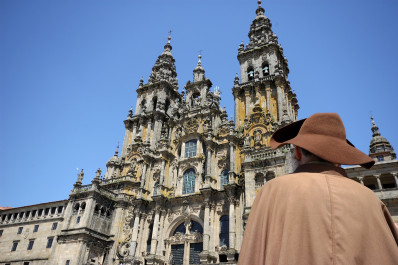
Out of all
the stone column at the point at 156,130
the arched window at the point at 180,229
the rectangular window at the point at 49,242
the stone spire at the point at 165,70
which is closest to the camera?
the arched window at the point at 180,229

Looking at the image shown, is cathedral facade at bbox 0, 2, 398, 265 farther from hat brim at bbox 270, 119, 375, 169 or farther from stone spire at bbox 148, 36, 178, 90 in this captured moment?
hat brim at bbox 270, 119, 375, 169

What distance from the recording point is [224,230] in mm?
26219

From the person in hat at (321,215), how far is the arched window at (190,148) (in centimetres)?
2957

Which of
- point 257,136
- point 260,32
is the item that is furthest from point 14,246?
point 260,32

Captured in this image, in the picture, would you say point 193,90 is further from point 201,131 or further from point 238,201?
point 238,201

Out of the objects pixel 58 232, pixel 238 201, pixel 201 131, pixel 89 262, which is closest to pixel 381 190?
pixel 238 201

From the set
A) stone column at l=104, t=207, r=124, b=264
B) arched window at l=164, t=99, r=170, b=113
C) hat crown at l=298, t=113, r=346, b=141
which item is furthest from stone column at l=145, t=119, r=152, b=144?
hat crown at l=298, t=113, r=346, b=141

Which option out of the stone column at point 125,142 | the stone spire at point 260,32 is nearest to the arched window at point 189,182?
the stone column at point 125,142

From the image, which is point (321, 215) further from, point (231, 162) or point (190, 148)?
point (190, 148)

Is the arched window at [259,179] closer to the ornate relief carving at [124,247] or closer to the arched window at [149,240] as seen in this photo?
the arched window at [149,240]

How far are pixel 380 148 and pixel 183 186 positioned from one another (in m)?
23.5

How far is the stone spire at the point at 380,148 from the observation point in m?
34.1

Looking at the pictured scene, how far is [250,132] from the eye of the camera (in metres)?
29.6

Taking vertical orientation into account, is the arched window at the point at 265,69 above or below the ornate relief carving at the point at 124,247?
above
